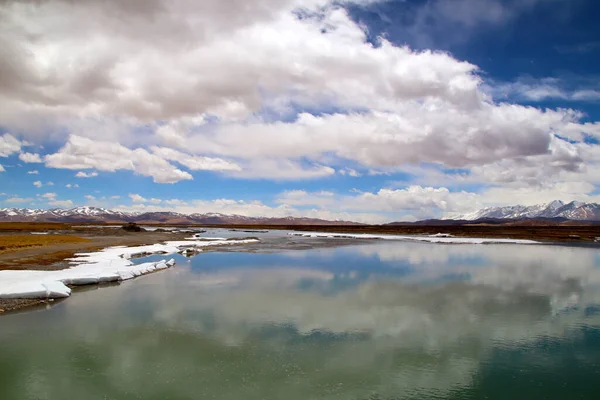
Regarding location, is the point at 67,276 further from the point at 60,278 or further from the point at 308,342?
the point at 308,342

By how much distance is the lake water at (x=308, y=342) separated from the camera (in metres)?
11.7

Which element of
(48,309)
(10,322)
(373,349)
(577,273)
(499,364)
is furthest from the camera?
(577,273)

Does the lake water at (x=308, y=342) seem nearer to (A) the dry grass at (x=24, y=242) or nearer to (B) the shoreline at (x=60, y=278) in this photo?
(B) the shoreline at (x=60, y=278)

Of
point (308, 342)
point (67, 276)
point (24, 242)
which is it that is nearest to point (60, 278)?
point (67, 276)

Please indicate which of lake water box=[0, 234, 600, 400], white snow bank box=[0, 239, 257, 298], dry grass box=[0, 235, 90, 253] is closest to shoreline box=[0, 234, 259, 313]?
white snow bank box=[0, 239, 257, 298]

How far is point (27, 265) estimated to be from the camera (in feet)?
106

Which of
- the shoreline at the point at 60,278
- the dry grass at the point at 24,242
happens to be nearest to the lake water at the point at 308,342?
the shoreline at the point at 60,278

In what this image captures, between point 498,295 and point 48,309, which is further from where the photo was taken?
point 498,295

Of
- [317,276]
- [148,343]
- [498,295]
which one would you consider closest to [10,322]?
[148,343]

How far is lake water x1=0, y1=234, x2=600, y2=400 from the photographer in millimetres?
11711

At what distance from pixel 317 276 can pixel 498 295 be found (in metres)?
13.1

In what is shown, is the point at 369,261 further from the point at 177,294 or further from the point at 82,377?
the point at 82,377

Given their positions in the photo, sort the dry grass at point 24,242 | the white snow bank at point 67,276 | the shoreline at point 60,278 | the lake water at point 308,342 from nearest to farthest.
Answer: the lake water at point 308,342 < the shoreline at point 60,278 < the white snow bank at point 67,276 < the dry grass at point 24,242

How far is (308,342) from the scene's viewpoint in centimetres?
1545
